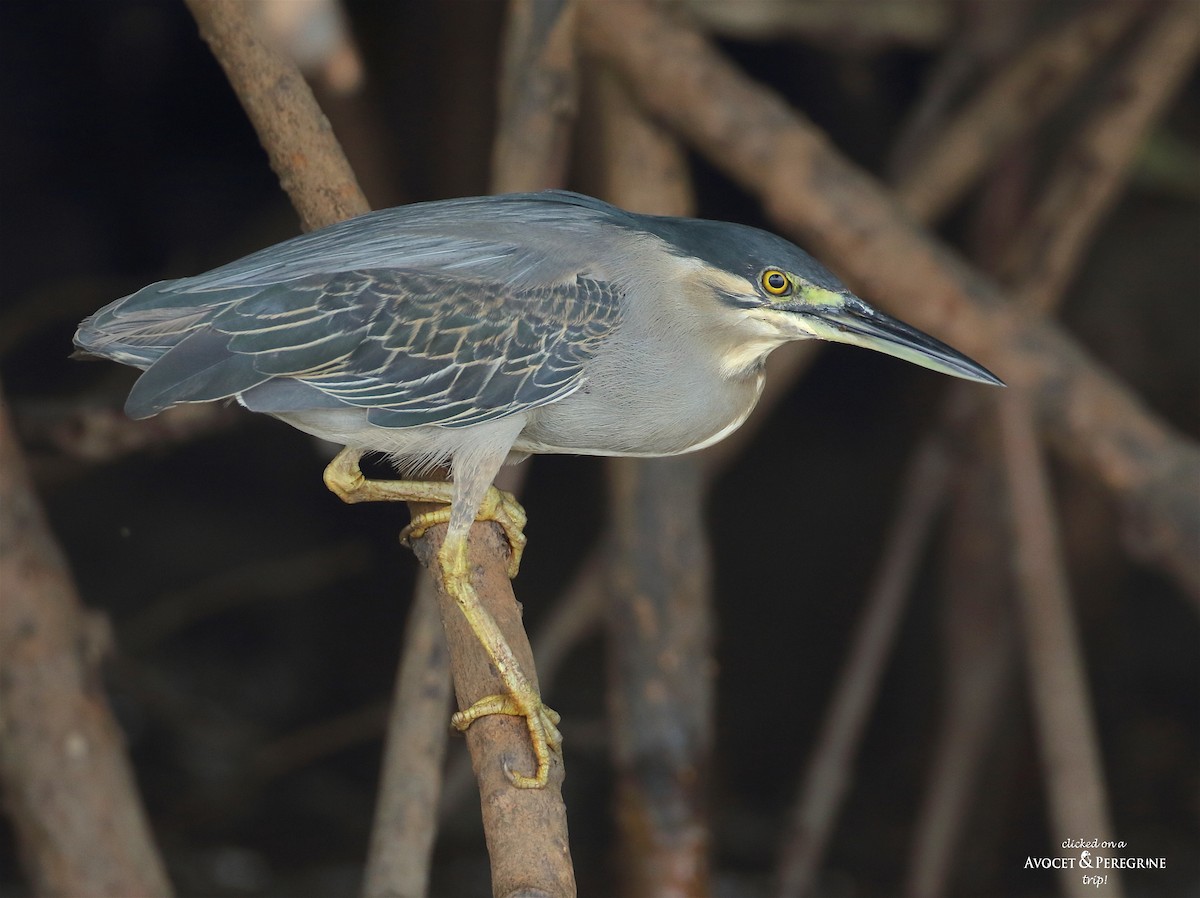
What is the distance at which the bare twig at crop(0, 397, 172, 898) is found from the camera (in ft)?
7.32

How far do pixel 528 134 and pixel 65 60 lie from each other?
2715 millimetres

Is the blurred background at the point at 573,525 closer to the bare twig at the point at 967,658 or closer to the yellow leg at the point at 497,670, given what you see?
the bare twig at the point at 967,658

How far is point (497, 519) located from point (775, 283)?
59 centimetres

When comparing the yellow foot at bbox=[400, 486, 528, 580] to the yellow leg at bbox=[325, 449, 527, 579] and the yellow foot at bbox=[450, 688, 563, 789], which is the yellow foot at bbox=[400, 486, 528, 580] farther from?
the yellow foot at bbox=[450, 688, 563, 789]

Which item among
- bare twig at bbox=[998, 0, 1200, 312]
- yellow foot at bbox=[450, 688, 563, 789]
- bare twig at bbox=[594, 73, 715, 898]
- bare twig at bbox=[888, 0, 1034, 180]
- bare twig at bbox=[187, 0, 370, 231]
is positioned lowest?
yellow foot at bbox=[450, 688, 563, 789]

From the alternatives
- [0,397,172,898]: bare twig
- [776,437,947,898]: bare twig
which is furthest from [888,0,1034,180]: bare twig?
[0,397,172,898]: bare twig

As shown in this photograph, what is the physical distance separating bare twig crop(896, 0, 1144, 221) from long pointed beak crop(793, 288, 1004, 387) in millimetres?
1800

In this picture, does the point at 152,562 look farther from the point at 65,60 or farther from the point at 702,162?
the point at 702,162

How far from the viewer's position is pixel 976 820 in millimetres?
4285

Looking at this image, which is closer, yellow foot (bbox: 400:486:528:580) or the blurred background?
yellow foot (bbox: 400:486:528:580)

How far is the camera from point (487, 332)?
1.82m

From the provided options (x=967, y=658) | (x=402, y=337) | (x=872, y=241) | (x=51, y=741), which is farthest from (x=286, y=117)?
(x=967, y=658)

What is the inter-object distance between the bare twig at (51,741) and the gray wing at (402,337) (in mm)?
657

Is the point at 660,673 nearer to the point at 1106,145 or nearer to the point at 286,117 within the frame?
the point at 286,117
